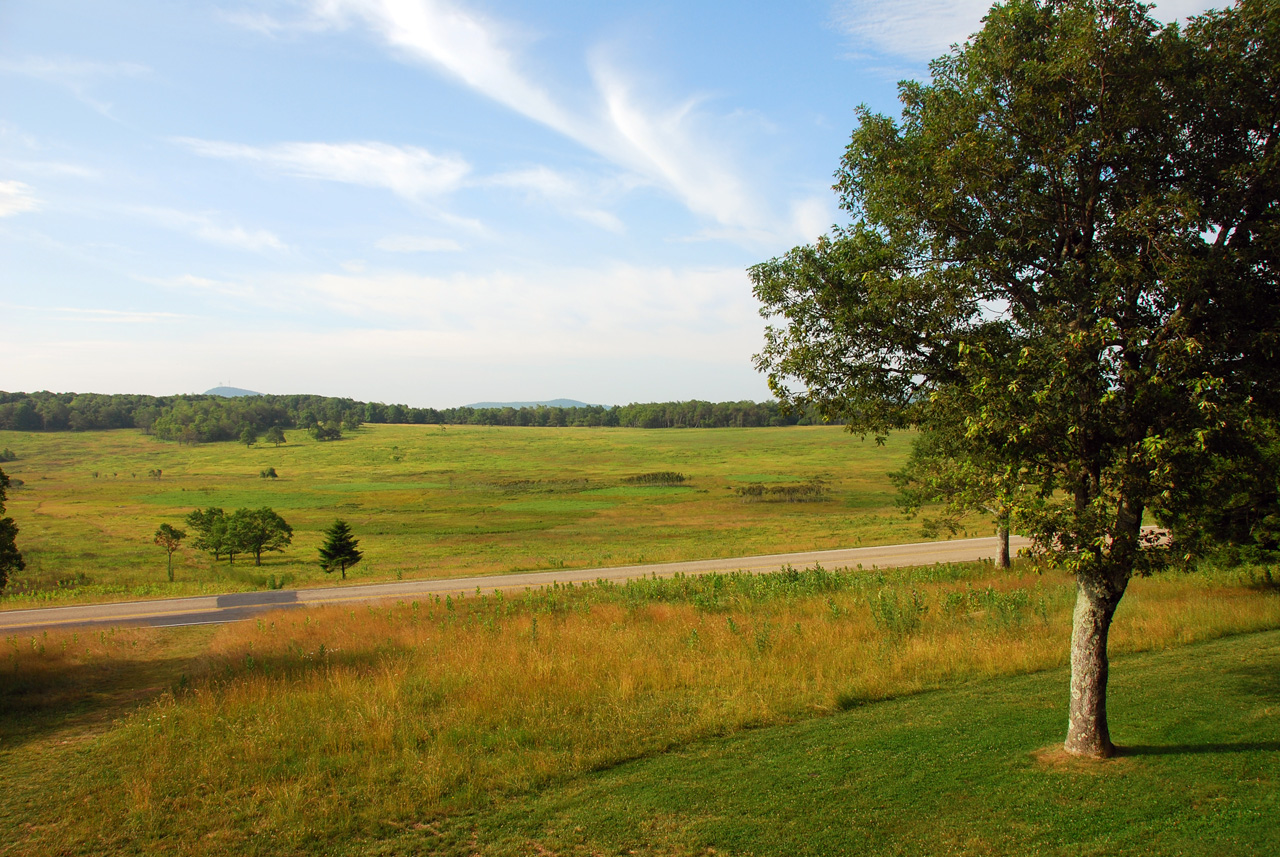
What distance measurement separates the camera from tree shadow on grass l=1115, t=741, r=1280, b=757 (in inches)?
330

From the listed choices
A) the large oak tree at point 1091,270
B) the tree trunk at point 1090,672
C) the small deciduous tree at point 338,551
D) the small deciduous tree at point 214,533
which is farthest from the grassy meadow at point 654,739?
Answer: the small deciduous tree at point 214,533

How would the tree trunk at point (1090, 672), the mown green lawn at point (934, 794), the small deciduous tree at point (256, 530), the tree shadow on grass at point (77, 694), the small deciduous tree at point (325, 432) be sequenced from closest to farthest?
the mown green lawn at point (934, 794), the tree trunk at point (1090, 672), the tree shadow on grass at point (77, 694), the small deciduous tree at point (256, 530), the small deciduous tree at point (325, 432)

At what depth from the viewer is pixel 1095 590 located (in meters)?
8.14

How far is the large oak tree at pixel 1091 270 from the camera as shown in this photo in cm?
705

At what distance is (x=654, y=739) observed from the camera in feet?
33.0

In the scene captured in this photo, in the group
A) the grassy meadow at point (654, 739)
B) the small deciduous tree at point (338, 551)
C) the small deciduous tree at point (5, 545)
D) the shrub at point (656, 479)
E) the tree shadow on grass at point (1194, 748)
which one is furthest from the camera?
the shrub at point (656, 479)

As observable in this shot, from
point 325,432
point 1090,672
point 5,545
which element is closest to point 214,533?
point 5,545

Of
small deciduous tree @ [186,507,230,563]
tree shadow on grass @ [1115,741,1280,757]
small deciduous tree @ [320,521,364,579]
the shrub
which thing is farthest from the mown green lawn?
the shrub

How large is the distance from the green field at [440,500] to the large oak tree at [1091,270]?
2932cm

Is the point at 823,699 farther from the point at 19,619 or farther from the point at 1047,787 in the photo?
the point at 19,619

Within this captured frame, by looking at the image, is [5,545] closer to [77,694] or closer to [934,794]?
[77,694]

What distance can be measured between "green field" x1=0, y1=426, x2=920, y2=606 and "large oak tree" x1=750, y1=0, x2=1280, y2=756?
29320 millimetres

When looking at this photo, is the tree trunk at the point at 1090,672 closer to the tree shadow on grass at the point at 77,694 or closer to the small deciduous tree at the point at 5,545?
the tree shadow on grass at the point at 77,694

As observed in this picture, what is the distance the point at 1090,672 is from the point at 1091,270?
4.69m
